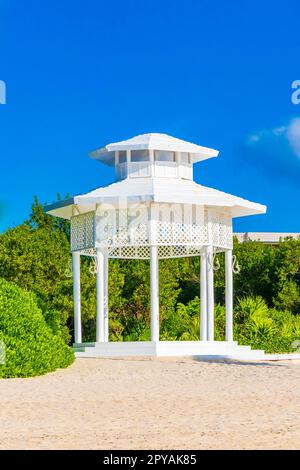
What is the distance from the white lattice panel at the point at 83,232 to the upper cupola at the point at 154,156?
138 centimetres

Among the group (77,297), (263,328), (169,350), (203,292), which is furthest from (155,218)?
(263,328)

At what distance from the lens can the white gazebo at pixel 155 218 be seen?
1947 cm

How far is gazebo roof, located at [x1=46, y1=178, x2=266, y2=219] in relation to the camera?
19.3m

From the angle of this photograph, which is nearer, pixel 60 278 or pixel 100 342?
pixel 100 342

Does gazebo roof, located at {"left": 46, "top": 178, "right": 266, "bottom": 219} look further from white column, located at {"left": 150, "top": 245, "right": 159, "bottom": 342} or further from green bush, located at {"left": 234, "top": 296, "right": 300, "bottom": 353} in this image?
green bush, located at {"left": 234, "top": 296, "right": 300, "bottom": 353}

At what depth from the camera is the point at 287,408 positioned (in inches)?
417

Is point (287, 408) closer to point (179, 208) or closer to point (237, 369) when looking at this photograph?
point (237, 369)

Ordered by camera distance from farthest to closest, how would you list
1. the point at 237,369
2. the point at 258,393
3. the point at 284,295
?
the point at 284,295 < the point at 237,369 < the point at 258,393

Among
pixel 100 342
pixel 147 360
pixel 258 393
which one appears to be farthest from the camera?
pixel 100 342

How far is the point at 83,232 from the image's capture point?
20750mm

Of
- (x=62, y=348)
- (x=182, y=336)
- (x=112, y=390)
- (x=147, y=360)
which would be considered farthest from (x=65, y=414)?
(x=182, y=336)

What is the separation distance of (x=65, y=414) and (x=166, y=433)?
175cm

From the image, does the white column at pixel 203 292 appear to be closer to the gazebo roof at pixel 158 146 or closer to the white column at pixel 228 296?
the white column at pixel 228 296

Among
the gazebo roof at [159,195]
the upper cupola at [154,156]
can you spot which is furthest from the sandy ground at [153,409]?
the upper cupola at [154,156]
